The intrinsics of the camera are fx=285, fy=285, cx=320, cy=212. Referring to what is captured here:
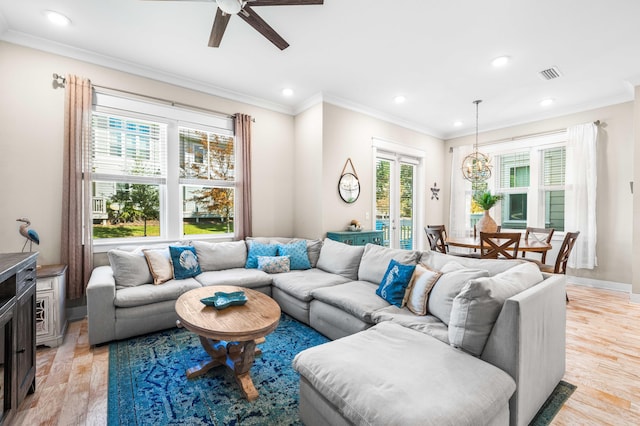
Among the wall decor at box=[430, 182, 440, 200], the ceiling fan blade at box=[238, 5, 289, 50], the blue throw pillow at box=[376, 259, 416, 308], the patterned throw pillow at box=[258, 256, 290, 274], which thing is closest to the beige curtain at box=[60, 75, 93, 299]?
the patterned throw pillow at box=[258, 256, 290, 274]

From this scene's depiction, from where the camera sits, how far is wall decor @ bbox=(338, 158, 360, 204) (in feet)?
15.3

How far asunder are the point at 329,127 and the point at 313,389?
374 centimetres

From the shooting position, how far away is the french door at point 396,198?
216 inches

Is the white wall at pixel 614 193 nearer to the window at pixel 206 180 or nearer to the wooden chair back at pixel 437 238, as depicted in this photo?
the wooden chair back at pixel 437 238

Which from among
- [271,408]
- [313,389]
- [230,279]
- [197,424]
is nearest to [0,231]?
[230,279]

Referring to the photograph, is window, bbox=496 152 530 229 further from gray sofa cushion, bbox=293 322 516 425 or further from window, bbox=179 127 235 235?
window, bbox=179 127 235 235

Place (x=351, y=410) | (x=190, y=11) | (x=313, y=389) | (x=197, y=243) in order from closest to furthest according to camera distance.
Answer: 1. (x=351, y=410)
2. (x=313, y=389)
3. (x=190, y=11)
4. (x=197, y=243)

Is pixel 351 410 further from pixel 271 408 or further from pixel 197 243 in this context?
pixel 197 243

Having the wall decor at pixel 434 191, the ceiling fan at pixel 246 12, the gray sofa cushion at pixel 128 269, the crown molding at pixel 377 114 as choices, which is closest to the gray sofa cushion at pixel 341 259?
the gray sofa cushion at pixel 128 269

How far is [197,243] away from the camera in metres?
3.71

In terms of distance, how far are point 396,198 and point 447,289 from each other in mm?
3785

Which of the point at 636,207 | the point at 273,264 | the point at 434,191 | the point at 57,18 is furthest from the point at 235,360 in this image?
the point at 434,191

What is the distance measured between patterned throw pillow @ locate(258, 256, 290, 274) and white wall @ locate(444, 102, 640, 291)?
5042 millimetres

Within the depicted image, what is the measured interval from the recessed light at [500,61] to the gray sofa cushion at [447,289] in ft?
8.65
